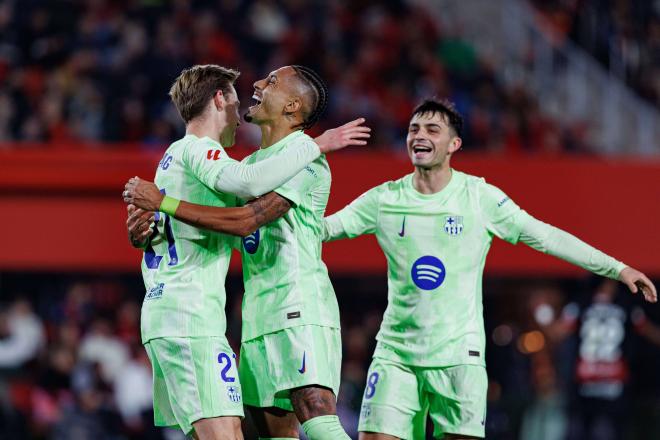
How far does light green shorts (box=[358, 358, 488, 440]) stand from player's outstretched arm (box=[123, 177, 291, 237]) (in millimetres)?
1441

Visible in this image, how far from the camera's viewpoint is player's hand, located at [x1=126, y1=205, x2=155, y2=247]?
6.13 m

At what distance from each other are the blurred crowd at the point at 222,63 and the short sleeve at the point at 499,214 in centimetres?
683

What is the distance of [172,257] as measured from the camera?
6098mm

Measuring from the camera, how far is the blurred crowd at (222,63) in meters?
13.8

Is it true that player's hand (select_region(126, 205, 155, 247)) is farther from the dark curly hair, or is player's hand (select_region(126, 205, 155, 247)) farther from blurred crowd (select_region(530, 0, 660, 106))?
blurred crowd (select_region(530, 0, 660, 106))

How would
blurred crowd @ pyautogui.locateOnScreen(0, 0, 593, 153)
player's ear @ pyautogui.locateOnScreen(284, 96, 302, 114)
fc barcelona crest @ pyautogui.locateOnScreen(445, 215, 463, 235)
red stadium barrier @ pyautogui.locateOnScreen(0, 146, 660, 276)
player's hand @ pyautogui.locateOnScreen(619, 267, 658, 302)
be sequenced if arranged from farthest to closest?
blurred crowd @ pyautogui.locateOnScreen(0, 0, 593, 153), red stadium barrier @ pyautogui.locateOnScreen(0, 146, 660, 276), fc barcelona crest @ pyautogui.locateOnScreen(445, 215, 463, 235), player's hand @ pyautogui.locateOnScreen(619, 267, 658, 302), player's ear @ pyautogui.locateOnScreen(284, 96, 302, 114)

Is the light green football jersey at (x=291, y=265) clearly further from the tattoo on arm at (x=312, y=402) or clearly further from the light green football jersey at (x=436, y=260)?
the light green football jersey at (x=436, y=260)

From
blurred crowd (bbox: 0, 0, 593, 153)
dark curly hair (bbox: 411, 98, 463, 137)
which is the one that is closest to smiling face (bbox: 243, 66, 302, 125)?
dark curly hair (bbox: 411, 98, 463, 137)

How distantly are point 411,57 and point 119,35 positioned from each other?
143 inches

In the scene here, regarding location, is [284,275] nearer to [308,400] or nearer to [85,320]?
[308,400]

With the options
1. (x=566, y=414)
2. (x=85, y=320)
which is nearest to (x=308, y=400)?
(x=566, y=414)

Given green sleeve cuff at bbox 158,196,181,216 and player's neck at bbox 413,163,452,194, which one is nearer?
green sleeve cuff at bbox 158,196,181,216

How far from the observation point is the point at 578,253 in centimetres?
691

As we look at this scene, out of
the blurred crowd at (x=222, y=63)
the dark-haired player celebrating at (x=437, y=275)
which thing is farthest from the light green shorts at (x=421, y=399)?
the blurred crowd at (x=222, y=63)
